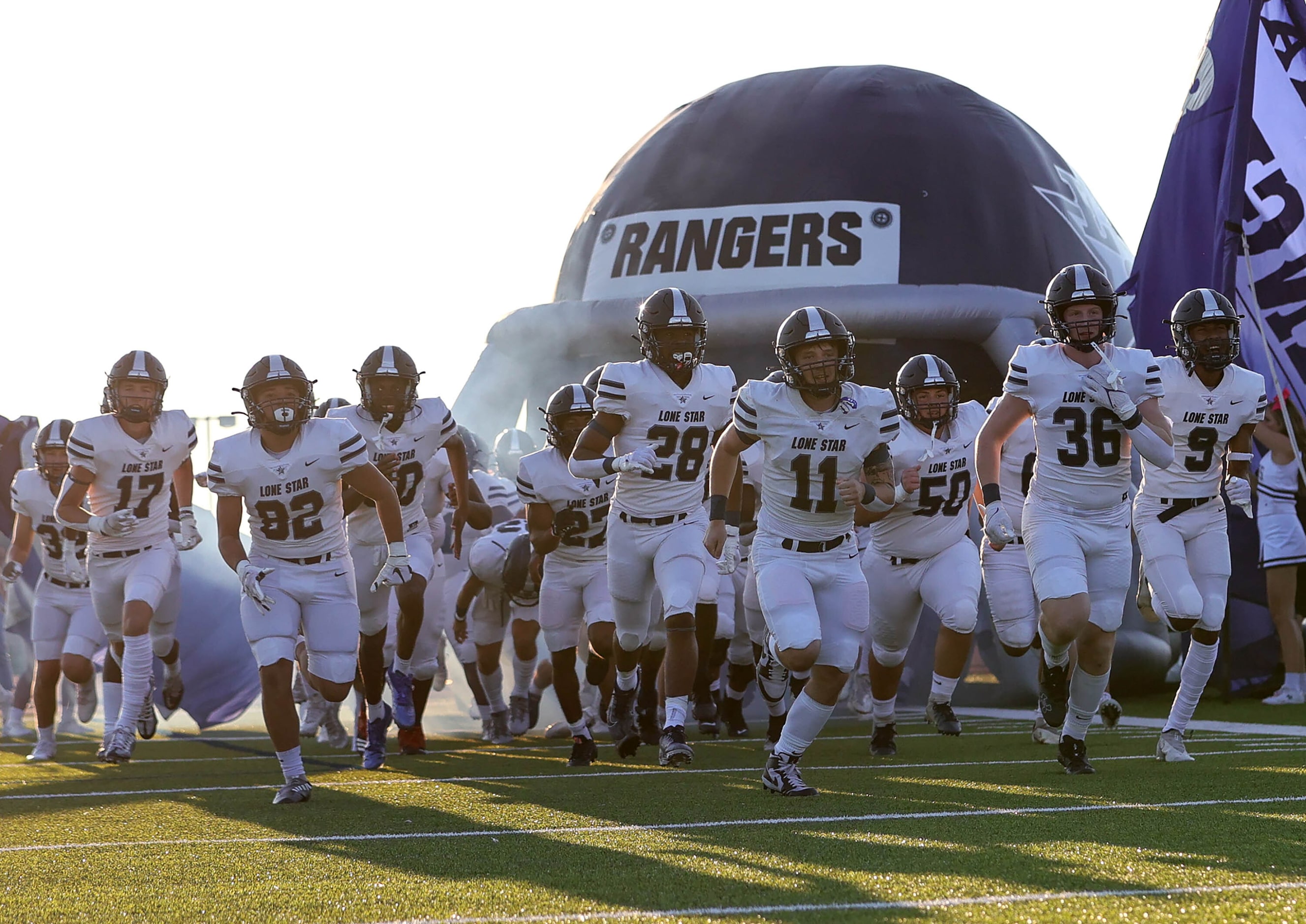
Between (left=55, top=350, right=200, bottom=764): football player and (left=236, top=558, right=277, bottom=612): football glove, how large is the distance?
7.57 feet

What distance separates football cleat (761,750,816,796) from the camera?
19.5 ft

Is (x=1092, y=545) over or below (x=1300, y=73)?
below

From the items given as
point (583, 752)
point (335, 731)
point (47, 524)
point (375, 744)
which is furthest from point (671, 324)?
point (47, 524)

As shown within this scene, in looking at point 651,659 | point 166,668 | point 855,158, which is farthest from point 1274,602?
point 166,668

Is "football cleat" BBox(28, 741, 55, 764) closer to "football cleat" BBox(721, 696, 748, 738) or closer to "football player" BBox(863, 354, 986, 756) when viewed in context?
"football cleat" BBox(721, 696, 748, 738)

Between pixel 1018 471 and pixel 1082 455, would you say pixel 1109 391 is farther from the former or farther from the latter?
pixel 1018 471

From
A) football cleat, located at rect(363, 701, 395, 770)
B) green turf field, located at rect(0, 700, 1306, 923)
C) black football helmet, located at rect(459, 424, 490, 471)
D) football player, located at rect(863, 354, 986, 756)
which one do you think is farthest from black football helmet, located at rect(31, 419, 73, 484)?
football player, located at rect(863, 354, 986, 756)

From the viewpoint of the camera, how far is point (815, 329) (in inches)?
240

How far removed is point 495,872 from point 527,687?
5.70 metres

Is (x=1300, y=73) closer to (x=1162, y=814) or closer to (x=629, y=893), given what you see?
(x=1162, y=814)

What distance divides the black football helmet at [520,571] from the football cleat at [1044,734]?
2.94m

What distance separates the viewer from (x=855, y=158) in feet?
52.0

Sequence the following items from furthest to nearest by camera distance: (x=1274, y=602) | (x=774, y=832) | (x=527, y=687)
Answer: (x=1274, y=602) → (x=527, y=687) → (x=774, y=832)

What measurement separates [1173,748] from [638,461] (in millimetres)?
2714
